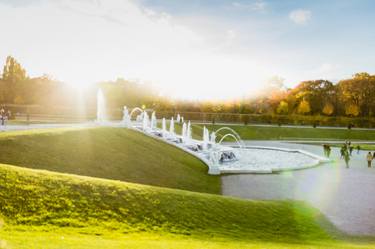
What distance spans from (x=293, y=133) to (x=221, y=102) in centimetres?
2976

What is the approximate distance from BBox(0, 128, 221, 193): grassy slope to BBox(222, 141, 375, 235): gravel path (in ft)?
6.24

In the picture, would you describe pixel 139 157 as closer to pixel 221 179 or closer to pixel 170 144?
pixel 221 179

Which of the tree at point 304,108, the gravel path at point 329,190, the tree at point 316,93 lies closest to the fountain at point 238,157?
the gravel path at point 329,190

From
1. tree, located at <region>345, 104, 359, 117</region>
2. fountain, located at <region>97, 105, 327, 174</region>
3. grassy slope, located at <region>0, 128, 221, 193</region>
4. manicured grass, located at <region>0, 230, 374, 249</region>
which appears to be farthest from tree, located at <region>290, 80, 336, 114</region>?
manicured grass, located at <region>0, 230, 374, 249</region>

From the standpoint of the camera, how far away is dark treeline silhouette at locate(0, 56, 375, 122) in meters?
84.1

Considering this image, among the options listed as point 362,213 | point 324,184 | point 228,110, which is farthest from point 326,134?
point 362,213

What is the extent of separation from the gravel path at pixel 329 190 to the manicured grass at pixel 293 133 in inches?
1232

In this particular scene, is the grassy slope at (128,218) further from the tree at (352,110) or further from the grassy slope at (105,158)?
the tree at (352,110)

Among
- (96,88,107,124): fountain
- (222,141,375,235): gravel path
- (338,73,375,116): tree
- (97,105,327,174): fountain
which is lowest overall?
(222,141,375,235): gravel path

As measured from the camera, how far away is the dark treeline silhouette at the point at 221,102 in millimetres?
84125

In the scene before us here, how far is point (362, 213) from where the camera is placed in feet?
56.3

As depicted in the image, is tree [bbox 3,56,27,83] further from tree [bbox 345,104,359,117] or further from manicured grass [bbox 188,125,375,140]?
tree [bbox 345,104,359,117]

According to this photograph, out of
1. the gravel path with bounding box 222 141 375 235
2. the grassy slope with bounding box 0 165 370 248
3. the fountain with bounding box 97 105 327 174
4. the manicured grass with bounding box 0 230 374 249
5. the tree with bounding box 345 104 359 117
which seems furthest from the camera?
the tree with bounding box 345 104 359 117

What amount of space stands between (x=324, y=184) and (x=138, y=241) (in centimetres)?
1605
